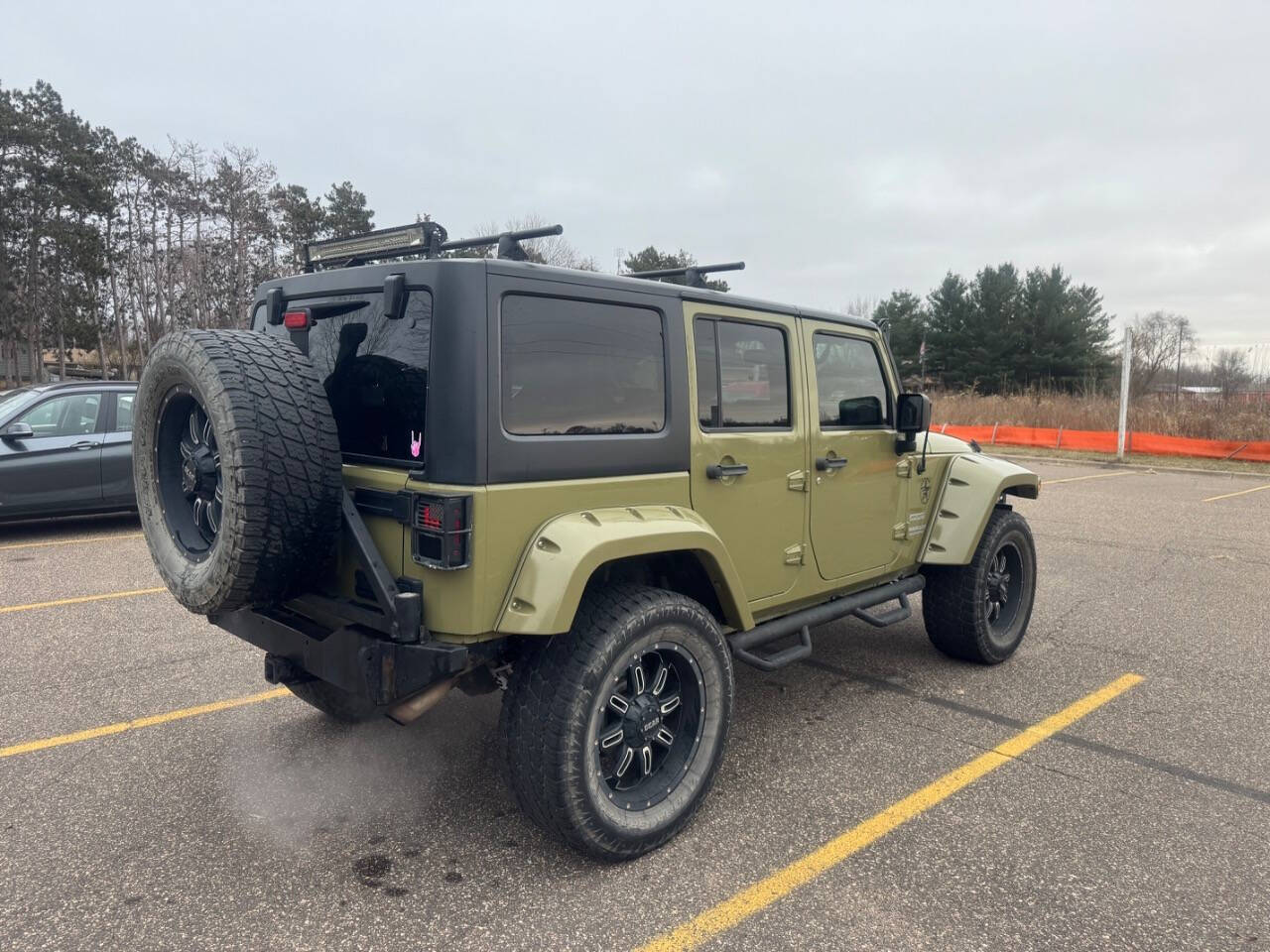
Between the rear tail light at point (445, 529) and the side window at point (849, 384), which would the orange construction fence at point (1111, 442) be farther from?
the rear tail light at point (445, 529)

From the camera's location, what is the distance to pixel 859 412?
4094 mm

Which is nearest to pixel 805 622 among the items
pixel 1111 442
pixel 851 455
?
pixel 851 455

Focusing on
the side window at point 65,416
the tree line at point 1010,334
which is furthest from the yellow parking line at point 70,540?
the tree line at point 1010,334

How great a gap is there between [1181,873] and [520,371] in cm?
278

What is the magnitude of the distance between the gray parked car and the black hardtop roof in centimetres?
531

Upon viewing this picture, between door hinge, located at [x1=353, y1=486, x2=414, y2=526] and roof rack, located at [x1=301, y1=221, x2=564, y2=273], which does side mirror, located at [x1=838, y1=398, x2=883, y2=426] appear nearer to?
roof rack, located at [x1=301, y1=221, x2=564, y2=273]

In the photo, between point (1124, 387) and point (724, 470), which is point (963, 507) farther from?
point (1124, 387)

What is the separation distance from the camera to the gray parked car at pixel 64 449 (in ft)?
24.4

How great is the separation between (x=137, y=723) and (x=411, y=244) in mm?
2627

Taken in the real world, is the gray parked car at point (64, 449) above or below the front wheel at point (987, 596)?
above

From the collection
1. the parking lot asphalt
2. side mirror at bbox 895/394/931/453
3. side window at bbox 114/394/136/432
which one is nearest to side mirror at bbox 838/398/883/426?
side mirror at bbox 895/394/931/453

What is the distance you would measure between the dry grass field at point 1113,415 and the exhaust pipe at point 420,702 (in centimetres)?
1812

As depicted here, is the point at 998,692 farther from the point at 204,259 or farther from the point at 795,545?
the point at 204,259

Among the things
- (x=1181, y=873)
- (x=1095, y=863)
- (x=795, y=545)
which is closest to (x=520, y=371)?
(x=795, y=545)
